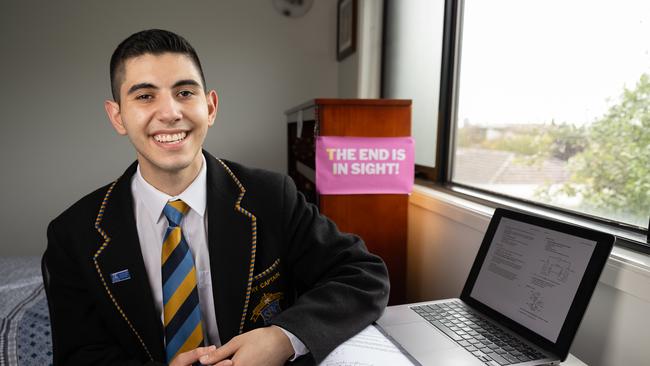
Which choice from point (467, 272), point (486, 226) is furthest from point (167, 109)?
point (467, 272)

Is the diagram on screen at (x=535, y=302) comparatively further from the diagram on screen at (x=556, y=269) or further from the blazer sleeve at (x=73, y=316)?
the blazer sleeve at (x=73, y=316)

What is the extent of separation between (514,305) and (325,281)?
15.9 inches

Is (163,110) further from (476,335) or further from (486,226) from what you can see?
(486,226)

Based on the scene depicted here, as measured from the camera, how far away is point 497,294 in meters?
0.97

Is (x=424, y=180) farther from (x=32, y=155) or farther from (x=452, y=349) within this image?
(x=32, y=155)

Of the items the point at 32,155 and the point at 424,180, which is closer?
the point at 424,180

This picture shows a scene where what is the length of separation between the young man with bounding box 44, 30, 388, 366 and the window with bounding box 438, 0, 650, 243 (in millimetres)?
628

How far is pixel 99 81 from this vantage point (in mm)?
2912

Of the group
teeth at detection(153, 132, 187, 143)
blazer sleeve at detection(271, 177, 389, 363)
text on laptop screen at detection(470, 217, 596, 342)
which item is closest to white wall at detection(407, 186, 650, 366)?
text on laptop screen at detection(470, 217, 596, 342)

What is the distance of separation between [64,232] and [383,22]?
2124mm

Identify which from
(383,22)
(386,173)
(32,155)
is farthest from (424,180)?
(32,155)

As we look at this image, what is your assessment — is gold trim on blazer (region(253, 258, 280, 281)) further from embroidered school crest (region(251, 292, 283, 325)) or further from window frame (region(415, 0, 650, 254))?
window frame (region(415, 0, 650, 254))

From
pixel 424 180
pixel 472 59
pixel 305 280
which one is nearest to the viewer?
pixel 305 280

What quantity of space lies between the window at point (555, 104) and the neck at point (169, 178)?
1.02 meters
